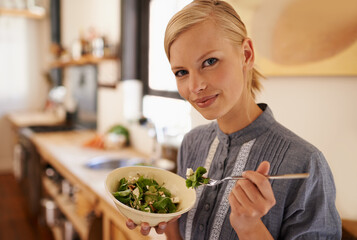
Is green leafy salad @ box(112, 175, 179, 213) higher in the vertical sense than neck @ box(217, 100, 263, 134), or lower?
A: lower

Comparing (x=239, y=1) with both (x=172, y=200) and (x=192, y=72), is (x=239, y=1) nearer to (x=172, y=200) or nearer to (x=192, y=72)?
(x=192, y=72)

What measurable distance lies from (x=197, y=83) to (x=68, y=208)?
180 centimetres

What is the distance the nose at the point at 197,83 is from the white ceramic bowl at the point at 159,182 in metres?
0.21

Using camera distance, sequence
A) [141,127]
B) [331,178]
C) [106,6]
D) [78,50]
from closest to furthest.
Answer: [331,178]
[141,127]
[106,6]
[78,50]

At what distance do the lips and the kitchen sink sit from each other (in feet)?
4.09

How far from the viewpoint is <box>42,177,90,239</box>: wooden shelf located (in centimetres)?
180

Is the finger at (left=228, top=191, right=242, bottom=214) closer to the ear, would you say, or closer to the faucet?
the ear

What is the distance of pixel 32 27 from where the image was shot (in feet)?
13.8

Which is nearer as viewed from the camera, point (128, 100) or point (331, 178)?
point (331, 178)

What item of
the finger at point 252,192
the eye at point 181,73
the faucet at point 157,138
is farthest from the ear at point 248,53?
the faucet at point 157,138

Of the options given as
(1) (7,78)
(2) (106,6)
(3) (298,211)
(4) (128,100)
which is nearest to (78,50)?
(2) (106,6)

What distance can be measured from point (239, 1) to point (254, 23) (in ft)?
0.20

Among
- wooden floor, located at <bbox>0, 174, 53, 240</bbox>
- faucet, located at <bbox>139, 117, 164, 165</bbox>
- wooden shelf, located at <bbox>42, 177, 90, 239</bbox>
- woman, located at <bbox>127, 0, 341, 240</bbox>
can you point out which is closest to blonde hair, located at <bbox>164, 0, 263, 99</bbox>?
woman, located at <bbox>127, 0, 341, 240</bbox>

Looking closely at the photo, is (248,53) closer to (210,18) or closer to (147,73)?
(210,18)
